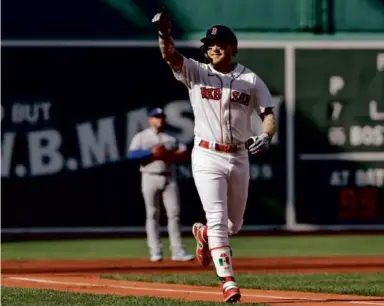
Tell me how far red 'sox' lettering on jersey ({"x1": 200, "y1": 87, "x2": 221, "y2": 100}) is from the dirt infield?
65.9 inches

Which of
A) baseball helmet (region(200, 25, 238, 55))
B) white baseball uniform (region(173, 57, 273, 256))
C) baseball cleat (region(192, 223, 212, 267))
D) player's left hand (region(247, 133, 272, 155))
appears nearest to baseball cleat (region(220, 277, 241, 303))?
white baseball uniform (region(173, 57, 273, 256))

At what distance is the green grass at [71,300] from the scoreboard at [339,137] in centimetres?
1049

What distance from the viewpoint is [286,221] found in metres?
20.4

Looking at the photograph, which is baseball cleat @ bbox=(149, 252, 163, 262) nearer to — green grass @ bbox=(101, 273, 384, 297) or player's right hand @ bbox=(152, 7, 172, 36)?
green grass @ bbox=(101, 273, 384, 297)

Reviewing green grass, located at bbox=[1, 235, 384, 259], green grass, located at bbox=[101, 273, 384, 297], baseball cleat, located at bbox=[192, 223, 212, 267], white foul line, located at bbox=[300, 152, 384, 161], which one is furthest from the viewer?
white foul line, located at bbox=[300, 152, 384, 161]

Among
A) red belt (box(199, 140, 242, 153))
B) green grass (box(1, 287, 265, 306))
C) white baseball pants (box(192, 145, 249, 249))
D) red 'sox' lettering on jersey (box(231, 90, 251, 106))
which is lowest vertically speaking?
green grass (box(1, 287, 265, 306))

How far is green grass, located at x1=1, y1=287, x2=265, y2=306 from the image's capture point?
934 centimetres

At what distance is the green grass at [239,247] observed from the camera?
1672 cm

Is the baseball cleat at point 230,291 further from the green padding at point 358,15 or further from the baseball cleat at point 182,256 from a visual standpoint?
the green padding at point 358,15

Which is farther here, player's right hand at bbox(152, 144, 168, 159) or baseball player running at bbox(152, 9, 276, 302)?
player's right hand at bbox(152, 144, 168, 159)

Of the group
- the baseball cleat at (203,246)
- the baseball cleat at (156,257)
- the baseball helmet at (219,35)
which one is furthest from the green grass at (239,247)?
the baseball helmet at (219,35)

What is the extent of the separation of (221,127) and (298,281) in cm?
287

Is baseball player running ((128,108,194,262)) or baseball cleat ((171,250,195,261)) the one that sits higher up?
baseball player running ((128,108,194,262))

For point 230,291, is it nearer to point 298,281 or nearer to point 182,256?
point 298,281
